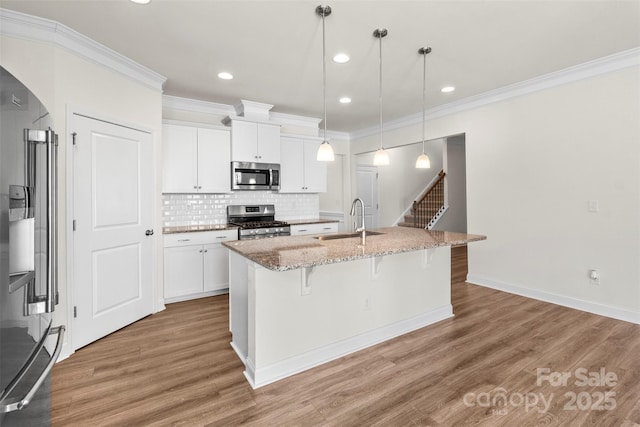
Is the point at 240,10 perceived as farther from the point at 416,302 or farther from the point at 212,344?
the point at 416,302

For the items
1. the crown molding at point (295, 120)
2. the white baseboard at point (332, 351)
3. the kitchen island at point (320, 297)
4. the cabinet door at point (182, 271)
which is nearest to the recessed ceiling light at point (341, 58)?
the kitchen island at point (320, 297)

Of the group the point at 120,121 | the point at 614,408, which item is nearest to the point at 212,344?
the point at 120,121

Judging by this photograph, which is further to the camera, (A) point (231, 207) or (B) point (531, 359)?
(A) point (231, 207)

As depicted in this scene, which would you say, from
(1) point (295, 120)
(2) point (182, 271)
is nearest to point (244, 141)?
(1) point (295, 120)

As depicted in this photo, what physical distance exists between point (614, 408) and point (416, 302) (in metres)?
1.48

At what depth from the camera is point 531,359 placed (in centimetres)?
241

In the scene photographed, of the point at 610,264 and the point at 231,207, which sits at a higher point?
the point at 231,207

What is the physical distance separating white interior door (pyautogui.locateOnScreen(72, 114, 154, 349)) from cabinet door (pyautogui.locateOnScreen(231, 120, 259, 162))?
1.28 metres

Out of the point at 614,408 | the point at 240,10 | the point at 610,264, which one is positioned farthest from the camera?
the point at 610,264

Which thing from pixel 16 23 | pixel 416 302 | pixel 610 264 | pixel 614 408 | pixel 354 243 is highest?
pixel 16 23

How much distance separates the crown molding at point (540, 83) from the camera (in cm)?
309

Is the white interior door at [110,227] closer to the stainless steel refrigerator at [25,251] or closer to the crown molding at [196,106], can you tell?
the crown molding at [196,106]

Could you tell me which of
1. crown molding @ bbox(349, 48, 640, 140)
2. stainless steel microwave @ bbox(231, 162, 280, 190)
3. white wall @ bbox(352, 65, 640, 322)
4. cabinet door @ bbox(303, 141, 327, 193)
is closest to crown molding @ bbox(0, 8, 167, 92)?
stainless steel microwave @ bbox(231, 162, 280, 190)

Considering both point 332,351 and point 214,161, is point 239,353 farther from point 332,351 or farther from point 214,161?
point 214,161
